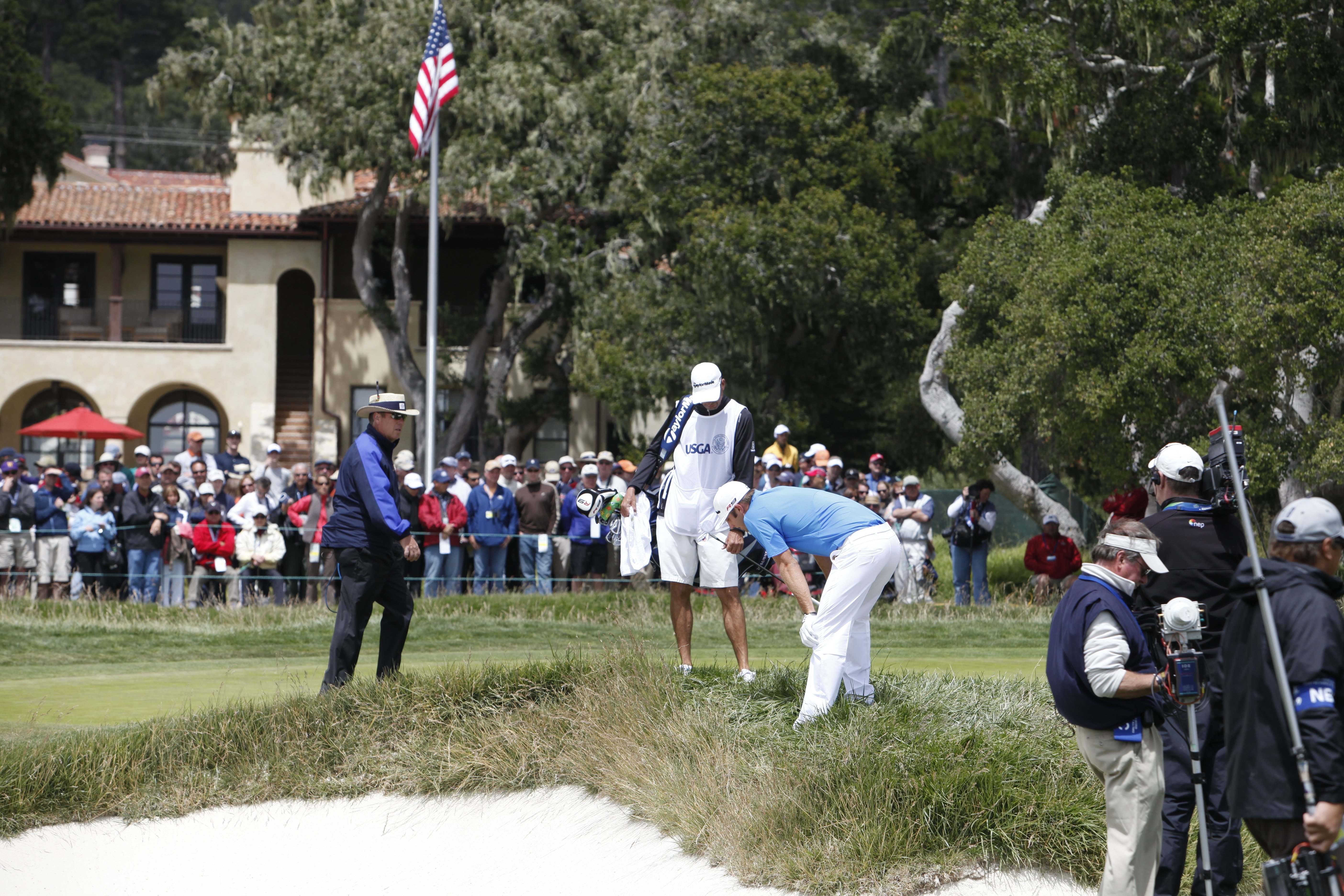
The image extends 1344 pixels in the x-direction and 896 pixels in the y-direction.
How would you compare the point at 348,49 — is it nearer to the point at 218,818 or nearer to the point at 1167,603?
the point at 218,818

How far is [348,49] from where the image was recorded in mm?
30281

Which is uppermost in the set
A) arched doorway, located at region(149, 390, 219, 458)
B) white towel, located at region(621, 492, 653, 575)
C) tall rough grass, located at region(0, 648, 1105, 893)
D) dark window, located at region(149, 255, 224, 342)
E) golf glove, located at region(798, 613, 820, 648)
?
dark window, located at region(149, 255, 224, 342)

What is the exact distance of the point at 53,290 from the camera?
3991 cm

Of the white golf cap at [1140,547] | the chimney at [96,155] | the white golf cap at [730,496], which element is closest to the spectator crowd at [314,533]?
the white golf cap at [730,496]

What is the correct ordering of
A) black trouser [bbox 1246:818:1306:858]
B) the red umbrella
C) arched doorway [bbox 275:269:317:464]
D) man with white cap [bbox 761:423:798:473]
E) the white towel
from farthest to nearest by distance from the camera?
arched doorway [bbox 275:269:317:464], the red umbrella, man with white cap [bbox 761:423:798:473], the white towel, black trouser [bbox 1246:818:1306:858]

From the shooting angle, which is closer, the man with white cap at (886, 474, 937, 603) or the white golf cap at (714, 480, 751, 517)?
the white golf cap at (714, 480, 751, 517)

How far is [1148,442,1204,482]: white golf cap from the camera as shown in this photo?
667 centimetres

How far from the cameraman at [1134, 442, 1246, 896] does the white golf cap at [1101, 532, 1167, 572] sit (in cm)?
69

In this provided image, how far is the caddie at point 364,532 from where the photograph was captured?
9188mm

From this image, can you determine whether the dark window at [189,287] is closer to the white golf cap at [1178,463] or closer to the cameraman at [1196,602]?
the white golf cap at [1178,463]

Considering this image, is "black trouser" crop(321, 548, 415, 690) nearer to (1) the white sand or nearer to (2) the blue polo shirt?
(1) the white sand

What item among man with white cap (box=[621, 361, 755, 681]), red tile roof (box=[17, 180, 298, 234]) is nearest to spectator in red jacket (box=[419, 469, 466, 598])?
man with white cap (box=[621, 361, 755, 681])

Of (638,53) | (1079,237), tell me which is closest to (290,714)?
(1079,237)

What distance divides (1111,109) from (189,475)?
1560cm
